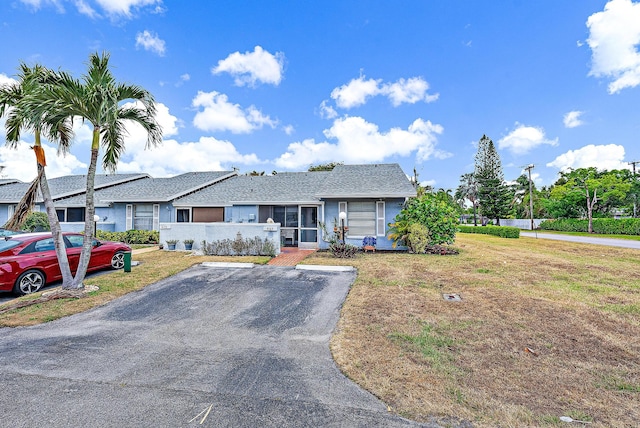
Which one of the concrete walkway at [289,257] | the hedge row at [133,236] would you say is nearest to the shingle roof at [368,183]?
the concrete walkway at [289,257]

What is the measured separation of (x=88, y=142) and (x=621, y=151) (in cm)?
5819

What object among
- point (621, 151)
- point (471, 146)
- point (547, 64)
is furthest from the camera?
point (471, 146)

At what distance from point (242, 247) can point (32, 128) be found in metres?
7.86

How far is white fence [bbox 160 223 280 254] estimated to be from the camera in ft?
42.0

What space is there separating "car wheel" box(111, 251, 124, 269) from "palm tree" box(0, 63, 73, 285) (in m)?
2.75

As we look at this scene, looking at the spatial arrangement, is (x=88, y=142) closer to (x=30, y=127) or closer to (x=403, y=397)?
(x=30, y=127)

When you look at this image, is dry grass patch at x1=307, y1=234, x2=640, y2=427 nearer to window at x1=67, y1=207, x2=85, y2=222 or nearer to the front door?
the front door

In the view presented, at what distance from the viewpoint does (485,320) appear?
5.27 metres

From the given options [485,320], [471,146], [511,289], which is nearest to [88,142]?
[485,320]

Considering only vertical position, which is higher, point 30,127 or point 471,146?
point 471,146

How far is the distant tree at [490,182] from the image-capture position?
138 feet

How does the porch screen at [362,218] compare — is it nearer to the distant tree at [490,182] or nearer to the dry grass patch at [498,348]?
the dry grass patch at [498,348]

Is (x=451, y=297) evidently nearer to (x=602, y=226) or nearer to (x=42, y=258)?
(x=42, y=258)

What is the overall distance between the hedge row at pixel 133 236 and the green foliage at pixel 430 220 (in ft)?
46.1
